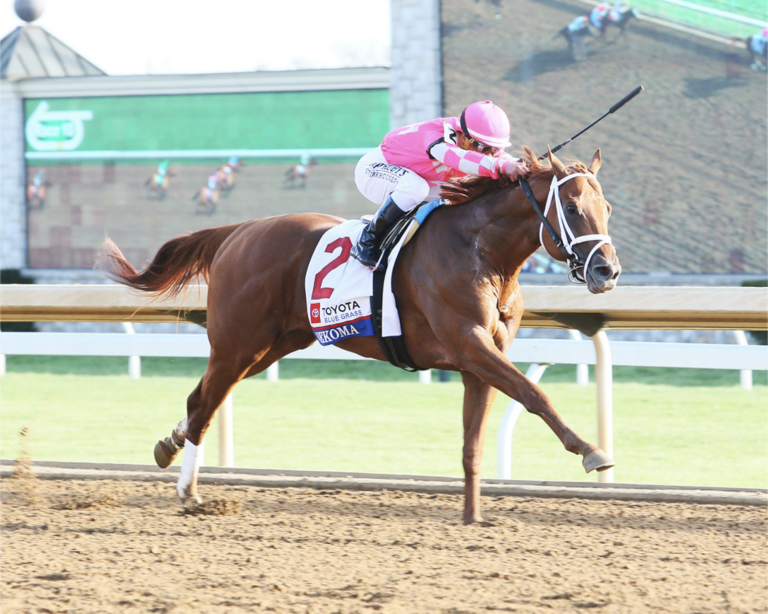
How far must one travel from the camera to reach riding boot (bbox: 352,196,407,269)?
3771 mm

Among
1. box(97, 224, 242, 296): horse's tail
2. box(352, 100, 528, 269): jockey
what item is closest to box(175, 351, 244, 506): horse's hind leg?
box(97, 224, 242, 296): horse's tail

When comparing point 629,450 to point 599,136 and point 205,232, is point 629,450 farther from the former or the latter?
point 599,136

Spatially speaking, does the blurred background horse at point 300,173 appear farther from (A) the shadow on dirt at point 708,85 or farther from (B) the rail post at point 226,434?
(B) the rail post at point 226,434

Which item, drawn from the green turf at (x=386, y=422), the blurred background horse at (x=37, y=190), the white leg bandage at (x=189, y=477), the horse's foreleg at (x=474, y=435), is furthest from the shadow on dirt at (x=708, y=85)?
the white leg bandage at (x=189, y=477)

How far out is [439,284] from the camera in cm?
359

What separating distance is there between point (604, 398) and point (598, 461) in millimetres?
1261

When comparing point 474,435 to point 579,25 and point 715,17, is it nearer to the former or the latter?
point 579,25

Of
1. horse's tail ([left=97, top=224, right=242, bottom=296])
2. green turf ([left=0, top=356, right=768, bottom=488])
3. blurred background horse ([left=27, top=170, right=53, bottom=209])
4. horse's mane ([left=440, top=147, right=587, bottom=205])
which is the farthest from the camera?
blurred background horse ([left=27, top=170, right=53, bottom=209])

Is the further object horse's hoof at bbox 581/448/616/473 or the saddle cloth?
the saddle cloth

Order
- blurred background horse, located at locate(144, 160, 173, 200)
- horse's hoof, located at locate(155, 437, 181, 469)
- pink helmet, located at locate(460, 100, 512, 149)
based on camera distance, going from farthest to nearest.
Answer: blurred background horse, located at locate(144, 160, 173, 200) → horse's hoof, located at locate(155, 437, 181, 469) → pink helmet, located at locate(460, 100, 512, 149)

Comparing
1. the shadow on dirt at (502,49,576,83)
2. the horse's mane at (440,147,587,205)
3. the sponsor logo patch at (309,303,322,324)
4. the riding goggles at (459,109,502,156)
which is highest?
the shadow on dirt at (502,49,576,83)

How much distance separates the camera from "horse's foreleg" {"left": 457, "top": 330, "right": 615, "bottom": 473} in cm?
301

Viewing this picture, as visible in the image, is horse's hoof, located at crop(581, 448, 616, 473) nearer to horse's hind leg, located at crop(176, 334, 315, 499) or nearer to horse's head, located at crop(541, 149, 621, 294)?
horse's head, located at crop(541, 149, 621, 294)

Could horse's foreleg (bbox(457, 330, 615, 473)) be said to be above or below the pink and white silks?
below
